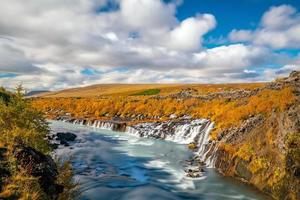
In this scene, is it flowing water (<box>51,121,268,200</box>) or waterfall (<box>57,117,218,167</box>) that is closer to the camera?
flowing water (<box>51,121,268,200</box>)

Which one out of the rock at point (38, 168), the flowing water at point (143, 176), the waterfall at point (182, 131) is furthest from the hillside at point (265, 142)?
the rock at point (38, 168)

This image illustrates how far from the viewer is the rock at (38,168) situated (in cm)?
1590

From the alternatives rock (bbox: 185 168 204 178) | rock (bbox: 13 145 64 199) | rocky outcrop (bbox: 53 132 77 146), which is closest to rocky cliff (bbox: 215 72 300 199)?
rock (bbox: 185 168 204 178)

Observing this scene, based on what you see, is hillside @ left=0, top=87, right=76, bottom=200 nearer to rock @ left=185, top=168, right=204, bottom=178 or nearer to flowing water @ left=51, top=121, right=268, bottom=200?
flowing water @ left=51, top=121, right=268, bottom=200

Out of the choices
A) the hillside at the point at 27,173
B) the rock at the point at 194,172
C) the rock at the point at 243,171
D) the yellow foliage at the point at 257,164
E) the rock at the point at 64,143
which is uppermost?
the hillside at the point at 27,173

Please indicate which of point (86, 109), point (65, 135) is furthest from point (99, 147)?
point (86, 109)

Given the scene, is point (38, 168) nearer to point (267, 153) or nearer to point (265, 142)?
point (267, 153)

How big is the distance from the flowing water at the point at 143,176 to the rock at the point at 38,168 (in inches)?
318

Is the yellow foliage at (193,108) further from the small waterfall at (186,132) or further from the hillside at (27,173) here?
the hillside at (27,173)

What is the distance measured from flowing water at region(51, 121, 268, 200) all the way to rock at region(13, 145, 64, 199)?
807 centimetres

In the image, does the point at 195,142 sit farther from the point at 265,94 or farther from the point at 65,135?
the point at 65,135

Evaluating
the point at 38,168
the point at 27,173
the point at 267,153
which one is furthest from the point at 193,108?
the point at 27,173

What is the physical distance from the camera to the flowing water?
27312 millimetres

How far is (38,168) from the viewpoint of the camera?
1647 centimetres
